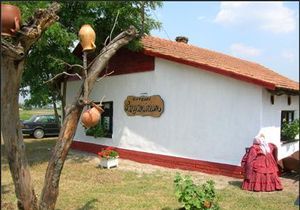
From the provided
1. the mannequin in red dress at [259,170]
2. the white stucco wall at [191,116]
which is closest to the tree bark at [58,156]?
the mannequin in red dress at [259,170]

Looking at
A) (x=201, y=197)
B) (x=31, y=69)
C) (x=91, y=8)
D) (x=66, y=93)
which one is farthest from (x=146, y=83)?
(x=201, y=197)

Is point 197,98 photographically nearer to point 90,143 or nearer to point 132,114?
point 132,114

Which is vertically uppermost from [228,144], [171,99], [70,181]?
[171,99]

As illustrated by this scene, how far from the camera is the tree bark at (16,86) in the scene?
4.37 m

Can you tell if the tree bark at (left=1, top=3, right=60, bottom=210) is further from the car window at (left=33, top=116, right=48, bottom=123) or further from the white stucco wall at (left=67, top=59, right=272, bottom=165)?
the car window at (left=33, top=116, right=48, bottom=123)

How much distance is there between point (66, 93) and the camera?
1631 cm

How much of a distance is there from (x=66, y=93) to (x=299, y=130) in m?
9.35

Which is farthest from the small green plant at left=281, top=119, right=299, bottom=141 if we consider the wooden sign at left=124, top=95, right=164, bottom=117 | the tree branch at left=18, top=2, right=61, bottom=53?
the tree branch at left=18, top=2, right=61, bottom=53

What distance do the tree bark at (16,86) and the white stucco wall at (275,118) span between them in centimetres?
684

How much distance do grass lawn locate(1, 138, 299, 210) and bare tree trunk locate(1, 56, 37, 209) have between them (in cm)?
96

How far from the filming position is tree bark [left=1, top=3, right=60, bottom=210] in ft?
14.3

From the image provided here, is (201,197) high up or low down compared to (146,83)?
down

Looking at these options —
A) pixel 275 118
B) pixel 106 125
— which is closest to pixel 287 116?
pixel 275 118

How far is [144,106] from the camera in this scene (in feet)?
41.0
